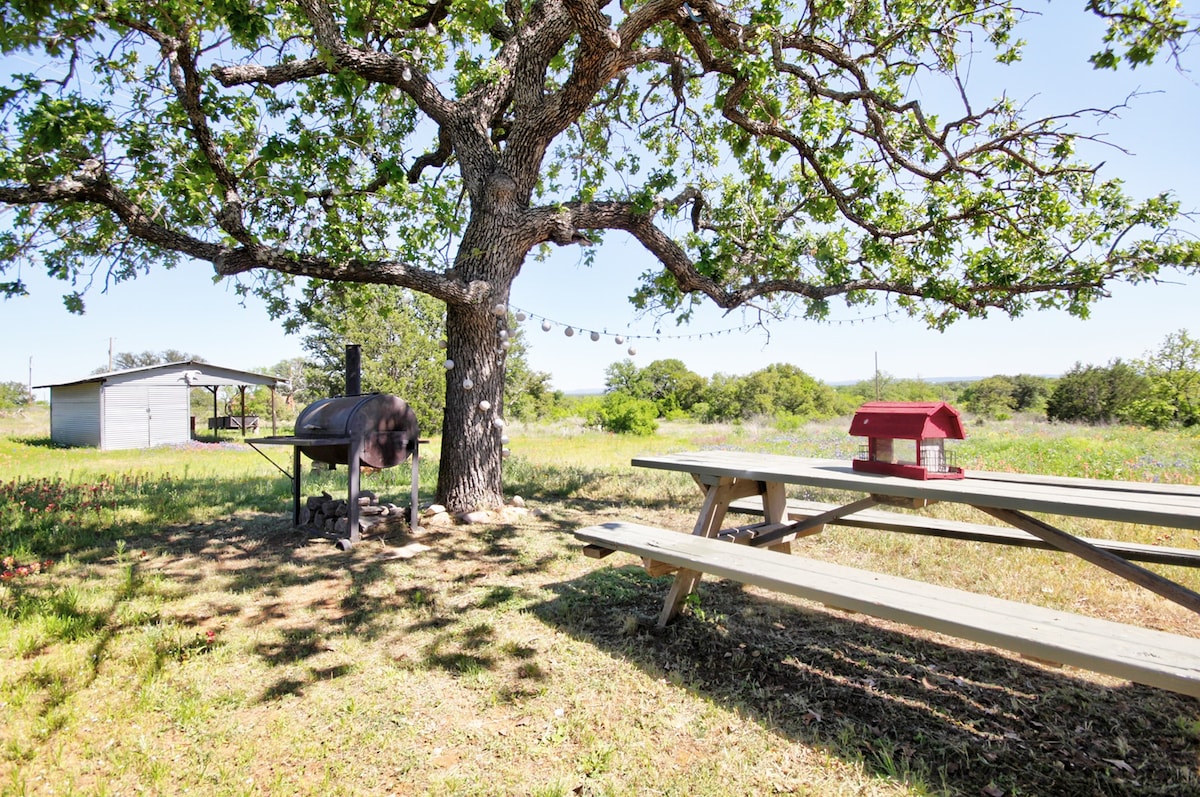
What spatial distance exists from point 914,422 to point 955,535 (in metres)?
1.27

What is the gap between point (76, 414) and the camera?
72.4ft

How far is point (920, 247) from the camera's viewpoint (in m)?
7.55

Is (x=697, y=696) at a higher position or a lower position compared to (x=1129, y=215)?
lower

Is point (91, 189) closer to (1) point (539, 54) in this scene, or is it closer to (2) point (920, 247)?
(1) point (539, 54)

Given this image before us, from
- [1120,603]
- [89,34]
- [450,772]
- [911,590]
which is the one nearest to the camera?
[450,772]

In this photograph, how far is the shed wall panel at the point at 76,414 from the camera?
821 inches

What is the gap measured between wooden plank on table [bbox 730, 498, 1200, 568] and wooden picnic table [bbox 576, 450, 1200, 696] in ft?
0.04

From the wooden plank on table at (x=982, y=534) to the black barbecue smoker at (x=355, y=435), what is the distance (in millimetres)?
3650

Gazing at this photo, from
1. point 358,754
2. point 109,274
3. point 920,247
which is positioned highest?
point 920,247

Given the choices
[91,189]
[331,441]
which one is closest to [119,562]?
[331,441]

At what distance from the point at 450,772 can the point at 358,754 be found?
454mm

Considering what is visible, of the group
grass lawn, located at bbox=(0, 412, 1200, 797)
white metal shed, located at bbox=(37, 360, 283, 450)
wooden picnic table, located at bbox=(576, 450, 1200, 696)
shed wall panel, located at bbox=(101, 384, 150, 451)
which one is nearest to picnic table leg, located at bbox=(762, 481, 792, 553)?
wooden picnic table, located at bbox=(576, 450, 1200, 696)

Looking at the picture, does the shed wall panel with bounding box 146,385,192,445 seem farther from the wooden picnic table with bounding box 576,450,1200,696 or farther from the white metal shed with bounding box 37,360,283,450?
the wooden picnic table with bounding box 576,450,1200,696

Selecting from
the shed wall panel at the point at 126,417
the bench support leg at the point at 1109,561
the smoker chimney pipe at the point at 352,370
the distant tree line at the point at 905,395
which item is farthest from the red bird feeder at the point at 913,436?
the shed wall panel at the point at 126,417
